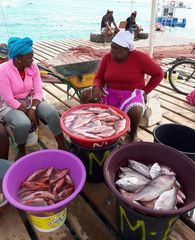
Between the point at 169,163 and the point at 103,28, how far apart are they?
838cm

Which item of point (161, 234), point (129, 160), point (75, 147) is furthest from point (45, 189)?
point (161, 234)

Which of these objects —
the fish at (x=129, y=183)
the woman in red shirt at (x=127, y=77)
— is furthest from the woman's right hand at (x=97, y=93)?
the fish at (x=129, y=183)

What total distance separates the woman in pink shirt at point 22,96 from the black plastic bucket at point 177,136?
120 centimetres

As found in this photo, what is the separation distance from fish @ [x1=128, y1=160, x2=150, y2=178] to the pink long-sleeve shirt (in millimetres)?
1508

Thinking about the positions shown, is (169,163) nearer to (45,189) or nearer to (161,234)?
(161,234)

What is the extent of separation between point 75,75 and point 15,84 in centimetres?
126

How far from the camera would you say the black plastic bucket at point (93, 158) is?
7.38 feet

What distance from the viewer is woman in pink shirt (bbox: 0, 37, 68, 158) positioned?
2.43 metres

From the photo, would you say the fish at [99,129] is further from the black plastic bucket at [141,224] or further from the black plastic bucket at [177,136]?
the black plastic bucket at [141,224]

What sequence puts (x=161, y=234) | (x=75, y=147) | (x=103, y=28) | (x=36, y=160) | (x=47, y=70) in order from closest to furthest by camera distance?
(x=161, y=234), (x=36, y=160), (x=75, y=147), (x=47, y=70), (x=103, y=28)

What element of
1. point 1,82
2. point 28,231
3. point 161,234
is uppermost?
point 1,82

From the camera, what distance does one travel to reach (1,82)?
8.14 ft

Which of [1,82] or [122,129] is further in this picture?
[1,82]

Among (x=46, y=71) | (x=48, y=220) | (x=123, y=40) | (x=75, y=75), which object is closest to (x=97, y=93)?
(x=123, y=40)
